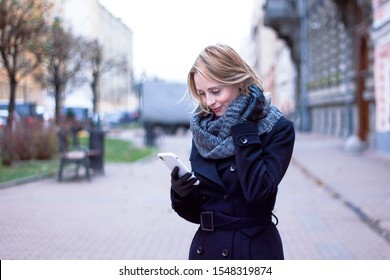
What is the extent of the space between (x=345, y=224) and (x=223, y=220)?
252 inches

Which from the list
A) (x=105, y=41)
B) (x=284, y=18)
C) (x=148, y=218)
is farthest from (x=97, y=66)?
(x=148, y=218)

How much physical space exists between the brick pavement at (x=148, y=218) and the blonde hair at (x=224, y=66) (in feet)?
6.98

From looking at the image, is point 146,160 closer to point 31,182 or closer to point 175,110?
point 31,182

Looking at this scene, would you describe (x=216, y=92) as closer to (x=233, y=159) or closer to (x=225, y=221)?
(x=233, y=159)

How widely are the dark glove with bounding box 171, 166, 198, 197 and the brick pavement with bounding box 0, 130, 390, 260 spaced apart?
1886mm

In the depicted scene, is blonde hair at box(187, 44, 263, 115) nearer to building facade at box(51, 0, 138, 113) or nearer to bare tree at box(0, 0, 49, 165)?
building facade at box(51, 0, 138, 113)

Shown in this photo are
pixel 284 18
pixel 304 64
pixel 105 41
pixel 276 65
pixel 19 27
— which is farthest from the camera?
pixel 276 65

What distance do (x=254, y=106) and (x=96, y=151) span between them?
44.1 ft

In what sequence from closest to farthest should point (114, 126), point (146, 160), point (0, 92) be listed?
point (146, 160) → point (0, 92) → point (114, 126)

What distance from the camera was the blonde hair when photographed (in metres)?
2.62

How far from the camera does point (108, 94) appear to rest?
220 feet

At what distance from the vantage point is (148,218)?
9.39m

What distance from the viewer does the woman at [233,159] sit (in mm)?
2596

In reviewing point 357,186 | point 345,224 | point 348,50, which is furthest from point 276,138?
point 348,50
